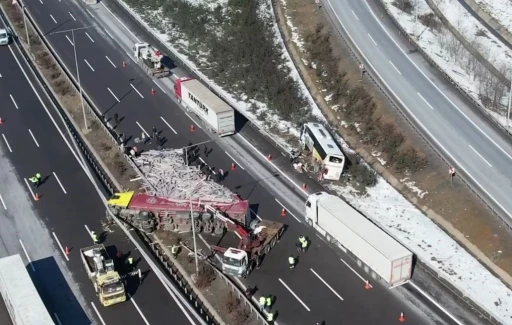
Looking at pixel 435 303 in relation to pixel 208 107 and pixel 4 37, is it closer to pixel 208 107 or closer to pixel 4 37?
pixel 208 107

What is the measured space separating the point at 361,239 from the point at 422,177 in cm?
1276

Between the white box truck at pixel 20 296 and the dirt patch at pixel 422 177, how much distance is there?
29.3m

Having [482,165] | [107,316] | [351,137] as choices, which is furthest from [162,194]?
[482,165]

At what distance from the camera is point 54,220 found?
54.5m

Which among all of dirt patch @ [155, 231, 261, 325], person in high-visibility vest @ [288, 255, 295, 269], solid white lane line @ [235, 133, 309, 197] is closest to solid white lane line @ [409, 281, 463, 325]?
person in high-visibility vest @ [288, 255, 295, 269]

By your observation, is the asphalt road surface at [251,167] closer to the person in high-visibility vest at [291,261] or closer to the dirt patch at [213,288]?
the person in high-visibility vest at [291,261]

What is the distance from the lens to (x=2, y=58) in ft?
270

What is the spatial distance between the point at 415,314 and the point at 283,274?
909 cm

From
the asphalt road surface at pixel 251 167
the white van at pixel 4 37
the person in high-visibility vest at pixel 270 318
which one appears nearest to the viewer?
the person in high-visibility vest at pixel 270 318

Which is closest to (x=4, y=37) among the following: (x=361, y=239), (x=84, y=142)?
(x=84, y=142)

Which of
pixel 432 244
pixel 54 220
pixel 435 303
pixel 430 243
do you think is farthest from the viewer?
pixel 54 220

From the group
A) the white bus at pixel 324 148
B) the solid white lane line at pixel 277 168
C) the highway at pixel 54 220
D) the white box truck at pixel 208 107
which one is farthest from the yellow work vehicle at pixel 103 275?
the white bus at pixel 324 148

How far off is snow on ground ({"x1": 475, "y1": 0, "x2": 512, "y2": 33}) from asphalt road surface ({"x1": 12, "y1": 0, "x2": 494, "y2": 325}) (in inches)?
1482

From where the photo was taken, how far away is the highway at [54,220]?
45.8 metres
